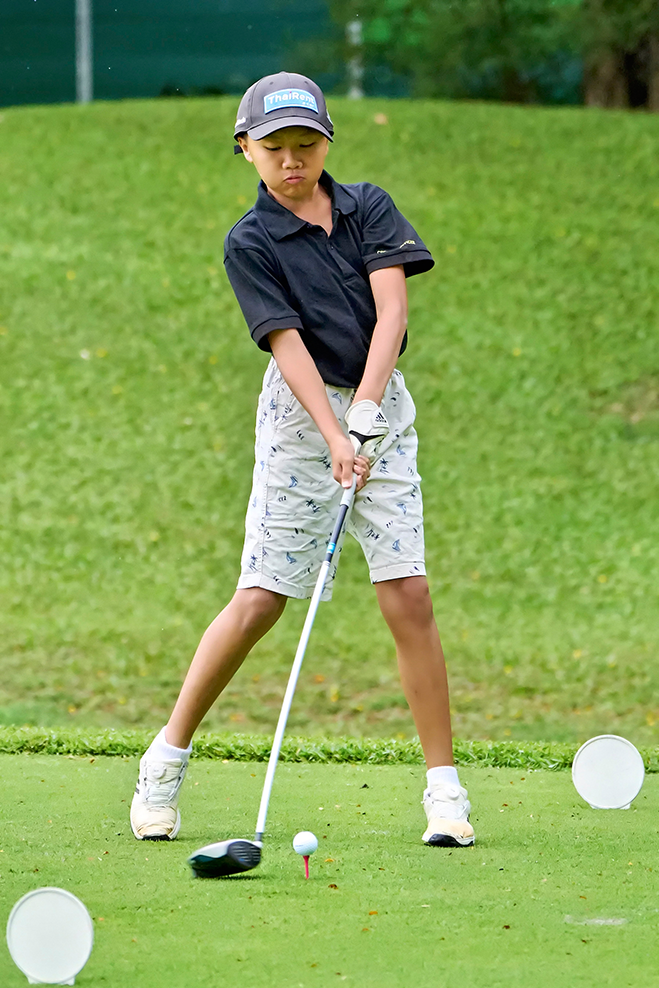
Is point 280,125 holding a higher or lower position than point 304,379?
higher

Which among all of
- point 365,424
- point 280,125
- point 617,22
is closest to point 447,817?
point 365,424

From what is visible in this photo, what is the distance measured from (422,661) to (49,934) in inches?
56.7

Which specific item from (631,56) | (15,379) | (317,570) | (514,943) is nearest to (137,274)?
(15,379)

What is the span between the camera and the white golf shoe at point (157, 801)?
124 inches

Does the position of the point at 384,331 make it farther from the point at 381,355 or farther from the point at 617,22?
the point at 617,22

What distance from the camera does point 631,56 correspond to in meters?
16.0

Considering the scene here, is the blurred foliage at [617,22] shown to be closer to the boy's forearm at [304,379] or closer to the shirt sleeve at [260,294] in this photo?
the shirt sleeve at [260,294]

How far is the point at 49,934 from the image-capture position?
6.79 feet

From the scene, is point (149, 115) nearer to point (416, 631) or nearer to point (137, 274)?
point (137, 274)

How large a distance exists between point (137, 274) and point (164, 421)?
2.34 meters

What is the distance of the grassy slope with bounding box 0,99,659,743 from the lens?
721cm

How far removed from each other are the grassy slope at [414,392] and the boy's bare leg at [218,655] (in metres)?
3.33

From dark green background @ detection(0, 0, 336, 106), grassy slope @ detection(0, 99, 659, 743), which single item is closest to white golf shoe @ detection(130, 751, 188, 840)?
grassy slope @ detection(0, 99, 659, 743)

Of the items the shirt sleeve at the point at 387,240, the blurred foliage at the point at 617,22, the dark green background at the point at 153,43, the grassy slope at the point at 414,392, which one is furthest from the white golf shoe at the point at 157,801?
the blurred foliage at the point at 617,22
